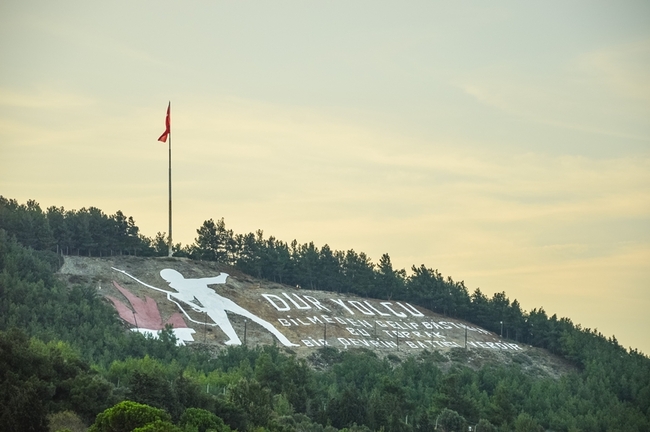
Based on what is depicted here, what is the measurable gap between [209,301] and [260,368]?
33.1m

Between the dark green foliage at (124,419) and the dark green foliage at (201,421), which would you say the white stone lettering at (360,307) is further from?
the dark green foliage at (124,419)

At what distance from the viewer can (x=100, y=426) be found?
65.1m

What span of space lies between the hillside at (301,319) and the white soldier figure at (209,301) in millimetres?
686

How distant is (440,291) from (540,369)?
2401cm

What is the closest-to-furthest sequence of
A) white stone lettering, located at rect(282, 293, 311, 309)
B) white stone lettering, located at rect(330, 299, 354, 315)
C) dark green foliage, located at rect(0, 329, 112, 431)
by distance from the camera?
dark green foliage, located at rect(0, 329, 112, 431)
white stone lettering, located at rect(282, 293, 311, 309)
white stone lettering, located at rect(330, 299, 354, 315)

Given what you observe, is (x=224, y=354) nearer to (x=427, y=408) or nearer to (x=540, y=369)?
(x=427, y=408)

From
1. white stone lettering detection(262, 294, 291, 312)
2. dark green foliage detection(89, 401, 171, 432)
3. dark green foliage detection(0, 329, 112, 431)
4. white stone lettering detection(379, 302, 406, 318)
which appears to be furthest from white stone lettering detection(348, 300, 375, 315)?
dark green foliage detection(89, 401, 171, 432)

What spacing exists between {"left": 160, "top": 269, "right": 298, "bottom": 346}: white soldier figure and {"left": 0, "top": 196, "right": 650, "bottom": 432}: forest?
280 inches

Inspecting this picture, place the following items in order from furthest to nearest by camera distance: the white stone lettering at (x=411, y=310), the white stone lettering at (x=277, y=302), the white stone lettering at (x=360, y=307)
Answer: the white stone lettering at (x=411, y=310)
the white stone lettering at (x=360, y=307)
the white stone lettering at (x=277, y=302)

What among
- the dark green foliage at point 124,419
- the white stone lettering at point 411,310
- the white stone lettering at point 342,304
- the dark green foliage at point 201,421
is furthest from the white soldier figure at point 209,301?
the dark green foliage at point 124,419

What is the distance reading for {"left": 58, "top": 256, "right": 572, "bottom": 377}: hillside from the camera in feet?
424

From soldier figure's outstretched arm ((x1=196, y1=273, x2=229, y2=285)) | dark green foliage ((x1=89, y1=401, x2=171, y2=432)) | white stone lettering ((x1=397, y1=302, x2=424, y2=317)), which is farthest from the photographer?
white stone lettering ((x1=397, y1=302, x2=424, y2=317))

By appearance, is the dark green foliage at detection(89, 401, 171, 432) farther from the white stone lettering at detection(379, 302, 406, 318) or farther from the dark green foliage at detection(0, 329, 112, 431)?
the white stone lettering at detection(379, 302, 406, 318)

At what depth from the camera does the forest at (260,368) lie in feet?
253
